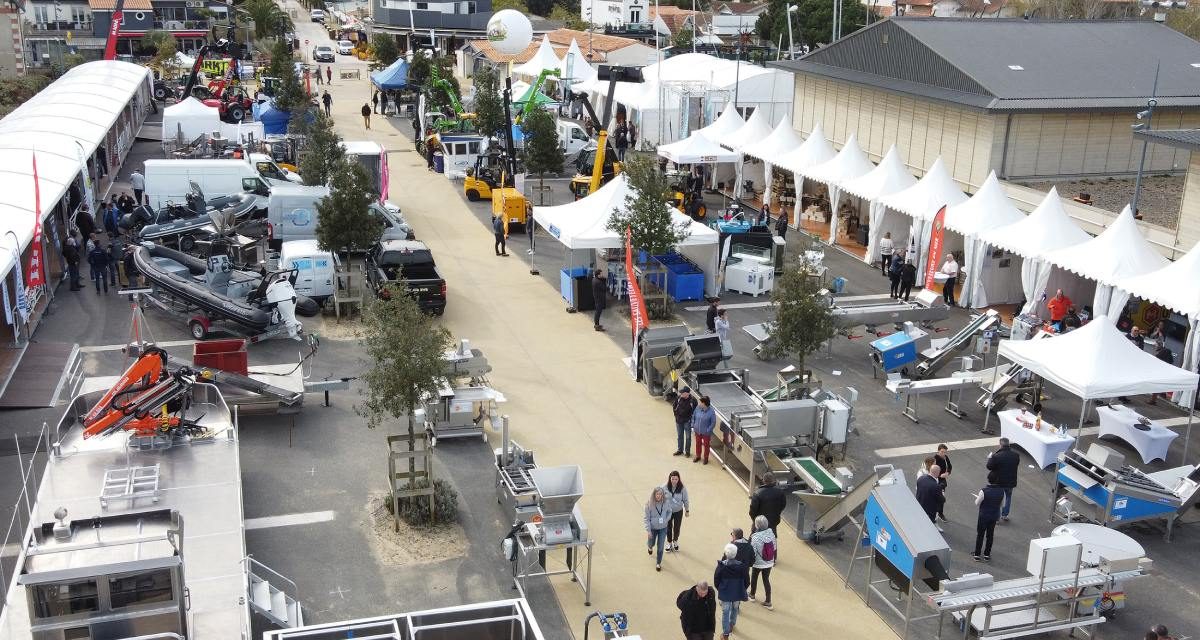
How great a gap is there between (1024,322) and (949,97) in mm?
7912

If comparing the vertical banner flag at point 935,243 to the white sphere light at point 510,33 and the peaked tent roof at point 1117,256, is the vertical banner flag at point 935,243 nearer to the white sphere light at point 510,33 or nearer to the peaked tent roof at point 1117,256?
the peaked tent roof at point 1117,256

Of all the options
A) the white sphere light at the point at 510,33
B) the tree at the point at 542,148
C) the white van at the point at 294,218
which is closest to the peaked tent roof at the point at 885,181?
the tree at the point at 542,148

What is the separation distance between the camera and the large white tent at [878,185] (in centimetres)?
2553

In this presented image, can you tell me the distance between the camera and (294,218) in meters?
25.8

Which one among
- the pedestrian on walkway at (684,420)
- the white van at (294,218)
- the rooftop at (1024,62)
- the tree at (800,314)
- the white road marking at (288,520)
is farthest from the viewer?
the rooftop at (1024,62)

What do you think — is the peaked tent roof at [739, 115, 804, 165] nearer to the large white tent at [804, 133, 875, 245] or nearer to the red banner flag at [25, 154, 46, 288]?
the large white tent at [804, 133, 875, 245]

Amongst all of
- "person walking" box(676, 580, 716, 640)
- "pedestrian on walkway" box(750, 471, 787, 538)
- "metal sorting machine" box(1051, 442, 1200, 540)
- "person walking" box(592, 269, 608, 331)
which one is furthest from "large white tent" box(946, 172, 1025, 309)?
"person walking" box(676, 580, 716, 640)

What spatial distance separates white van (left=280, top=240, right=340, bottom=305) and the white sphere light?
123 feet

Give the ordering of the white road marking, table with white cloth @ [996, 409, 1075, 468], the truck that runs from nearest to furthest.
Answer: the white road marking
table with white cloth @ [996, 409, 1075, 468]
the truck

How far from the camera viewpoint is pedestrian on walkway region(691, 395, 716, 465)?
1523 cm

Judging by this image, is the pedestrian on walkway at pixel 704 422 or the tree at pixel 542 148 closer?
the pedestrian on walkway at pixel 704 422

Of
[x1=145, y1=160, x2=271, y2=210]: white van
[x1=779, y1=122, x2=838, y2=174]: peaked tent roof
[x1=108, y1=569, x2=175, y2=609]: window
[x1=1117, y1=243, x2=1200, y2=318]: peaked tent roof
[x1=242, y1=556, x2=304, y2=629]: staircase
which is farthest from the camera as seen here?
[x1=779, y1=122, x2=838, y2=174]: peaked tent roof

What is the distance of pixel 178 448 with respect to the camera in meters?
13.6

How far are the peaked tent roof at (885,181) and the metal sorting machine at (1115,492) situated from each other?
39.5 feet
